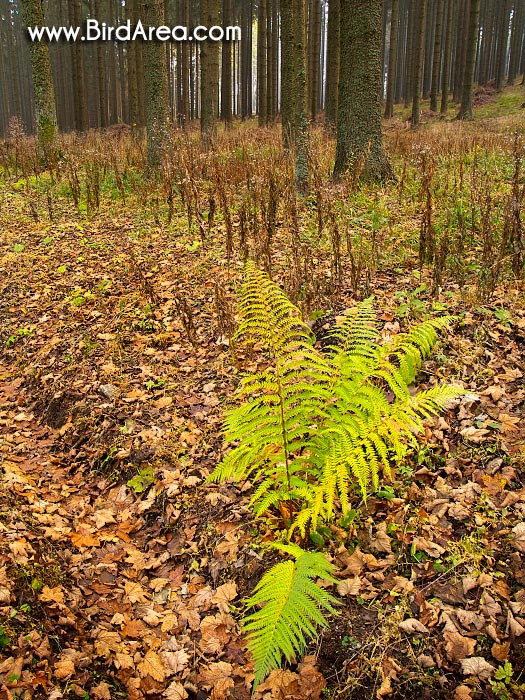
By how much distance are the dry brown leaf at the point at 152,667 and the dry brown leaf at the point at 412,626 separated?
1.17 m

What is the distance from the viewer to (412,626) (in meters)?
2.31

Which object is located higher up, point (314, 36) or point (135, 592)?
point (314, 36)

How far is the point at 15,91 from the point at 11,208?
107 feet

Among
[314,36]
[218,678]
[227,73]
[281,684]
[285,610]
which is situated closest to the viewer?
[285,610]

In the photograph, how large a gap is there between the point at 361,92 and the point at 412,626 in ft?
23.3

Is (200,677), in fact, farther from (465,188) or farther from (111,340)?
(465,188)

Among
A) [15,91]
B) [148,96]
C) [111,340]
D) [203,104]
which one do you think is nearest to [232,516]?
[111,340]

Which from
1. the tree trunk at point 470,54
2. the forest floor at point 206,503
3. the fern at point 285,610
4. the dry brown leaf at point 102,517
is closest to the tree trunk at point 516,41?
the tree trunk at point 470,54

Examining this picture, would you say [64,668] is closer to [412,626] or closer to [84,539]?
[84,539]

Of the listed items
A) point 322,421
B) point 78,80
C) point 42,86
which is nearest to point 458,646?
point 322,421

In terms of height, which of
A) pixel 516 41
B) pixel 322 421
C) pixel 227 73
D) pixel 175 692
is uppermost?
pixel 516 41

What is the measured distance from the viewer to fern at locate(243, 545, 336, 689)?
1.84 m

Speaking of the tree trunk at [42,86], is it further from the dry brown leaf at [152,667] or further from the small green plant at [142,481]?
the dry brown leaf at [152,667]

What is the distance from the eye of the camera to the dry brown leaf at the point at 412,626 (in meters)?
2.30
